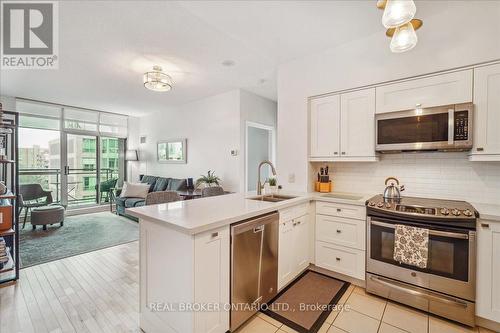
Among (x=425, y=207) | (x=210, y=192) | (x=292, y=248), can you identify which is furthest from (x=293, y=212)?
(x=210, y=192)

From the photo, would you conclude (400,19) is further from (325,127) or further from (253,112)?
(253,112)

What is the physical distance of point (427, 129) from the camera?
222cm

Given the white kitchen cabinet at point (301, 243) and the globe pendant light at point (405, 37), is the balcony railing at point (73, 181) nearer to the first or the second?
the white kitchen cabinet at point (301, 243)

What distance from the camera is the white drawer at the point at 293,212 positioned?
2230 millimetres

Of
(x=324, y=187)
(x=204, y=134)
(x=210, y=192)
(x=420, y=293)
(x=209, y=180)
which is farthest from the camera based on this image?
(x=204, y=134)

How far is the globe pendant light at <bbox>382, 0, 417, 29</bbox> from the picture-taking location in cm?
125

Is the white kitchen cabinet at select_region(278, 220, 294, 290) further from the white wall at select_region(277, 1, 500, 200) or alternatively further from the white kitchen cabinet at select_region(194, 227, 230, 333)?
the white wall at select_region(277, 1, 500, 200)

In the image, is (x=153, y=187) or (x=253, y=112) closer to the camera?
(x=253, y=112)

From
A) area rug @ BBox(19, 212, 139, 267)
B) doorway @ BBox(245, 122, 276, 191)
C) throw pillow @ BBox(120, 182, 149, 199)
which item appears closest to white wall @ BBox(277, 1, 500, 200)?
doorway @ BBox(245, 122, 276, 191)

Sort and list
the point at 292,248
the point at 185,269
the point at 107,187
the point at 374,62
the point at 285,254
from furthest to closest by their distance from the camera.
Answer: the point at 107,187, the point at 374,62, the point at 292,248, the point at 285,254, the point at 185,269

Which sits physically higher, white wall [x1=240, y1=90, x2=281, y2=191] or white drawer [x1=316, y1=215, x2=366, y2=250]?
white wall [x1=240, y1=90, x2=281, y2=191]

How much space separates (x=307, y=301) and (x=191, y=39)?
126 inches

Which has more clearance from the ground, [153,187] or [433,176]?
[433,176]

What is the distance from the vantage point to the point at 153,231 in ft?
5.46
